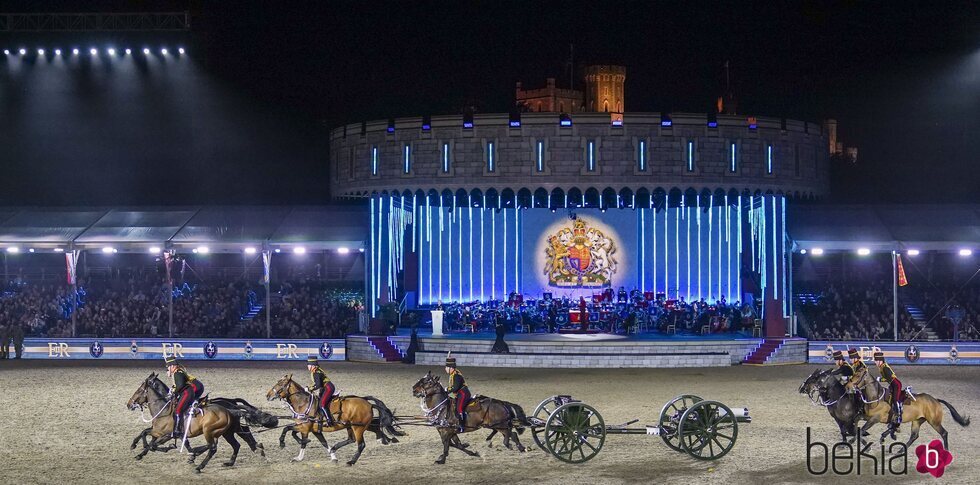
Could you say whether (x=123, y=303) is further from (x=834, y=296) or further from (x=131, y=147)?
(x=834, y=296)

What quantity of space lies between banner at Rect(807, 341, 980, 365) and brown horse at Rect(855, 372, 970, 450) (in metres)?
14.2

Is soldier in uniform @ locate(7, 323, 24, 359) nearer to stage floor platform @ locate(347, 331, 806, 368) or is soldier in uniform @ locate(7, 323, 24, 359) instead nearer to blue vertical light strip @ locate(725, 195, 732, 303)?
stage floor platform @ locate(347, 331, 806, 368)

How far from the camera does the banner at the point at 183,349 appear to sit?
101 feet

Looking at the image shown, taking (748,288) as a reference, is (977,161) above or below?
above

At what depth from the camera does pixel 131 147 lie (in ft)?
136

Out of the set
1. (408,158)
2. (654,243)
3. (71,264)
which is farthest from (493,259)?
(71,264)

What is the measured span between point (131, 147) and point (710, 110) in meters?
23.7

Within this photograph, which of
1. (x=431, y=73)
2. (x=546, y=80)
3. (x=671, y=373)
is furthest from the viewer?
(x=546, y=80)

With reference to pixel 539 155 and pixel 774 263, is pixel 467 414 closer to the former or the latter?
pixel 539 155

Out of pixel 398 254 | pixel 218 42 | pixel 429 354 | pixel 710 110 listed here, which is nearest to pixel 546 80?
pixel 710 110

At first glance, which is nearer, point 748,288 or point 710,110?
point 748,288

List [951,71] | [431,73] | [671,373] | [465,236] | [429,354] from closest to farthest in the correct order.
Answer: [671,373] < [429,354] < [465,236] < [951,71] < [431,73]

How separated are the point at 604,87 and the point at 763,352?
30.9m

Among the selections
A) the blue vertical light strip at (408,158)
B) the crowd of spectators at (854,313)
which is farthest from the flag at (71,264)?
the crowd of spectators at (854,313)
